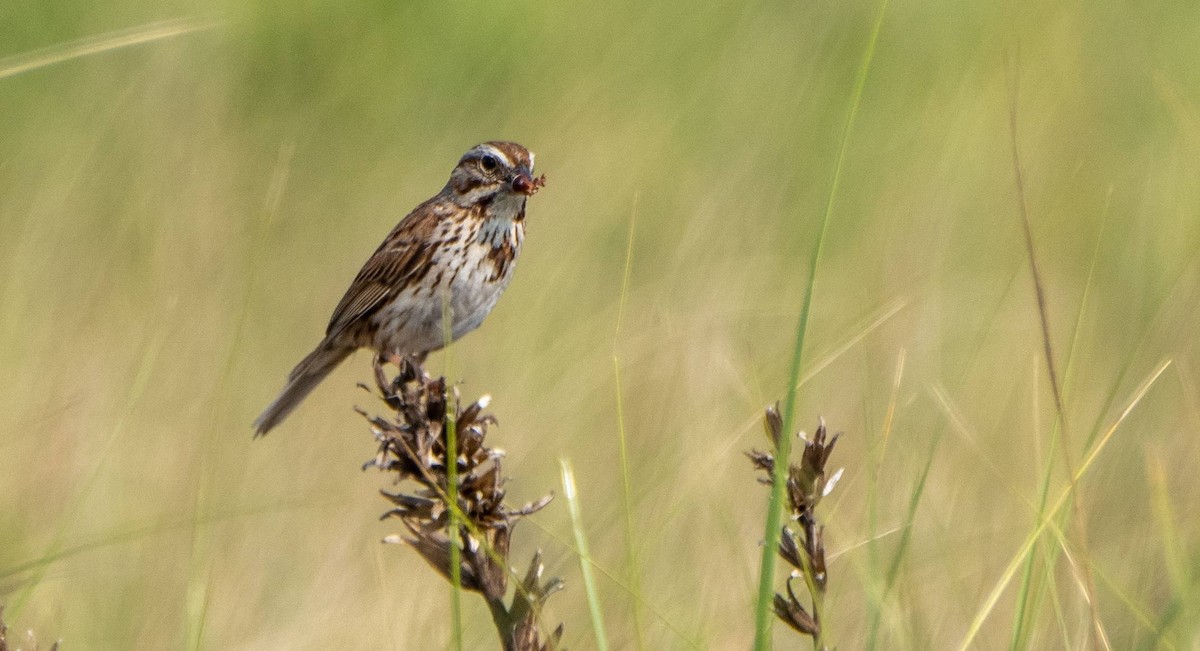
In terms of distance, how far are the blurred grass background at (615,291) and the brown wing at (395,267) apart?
407 mm

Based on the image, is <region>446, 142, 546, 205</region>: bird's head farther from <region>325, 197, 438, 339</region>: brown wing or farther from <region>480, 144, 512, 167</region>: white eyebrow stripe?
<region>325, 197, 438, 339</region>: brown wing

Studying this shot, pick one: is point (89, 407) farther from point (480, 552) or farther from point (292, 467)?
point (480, 552)

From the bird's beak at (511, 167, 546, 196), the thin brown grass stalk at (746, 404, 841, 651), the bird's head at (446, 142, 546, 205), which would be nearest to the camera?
the thin brown grass stalk at (746, 404, 841, 651)

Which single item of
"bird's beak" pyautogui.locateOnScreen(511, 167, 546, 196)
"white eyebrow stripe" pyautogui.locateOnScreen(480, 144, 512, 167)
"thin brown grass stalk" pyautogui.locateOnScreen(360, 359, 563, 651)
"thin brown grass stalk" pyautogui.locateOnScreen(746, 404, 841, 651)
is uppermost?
"white eyebrow stripe" pyautogui.locateOnScreen(480, 144, 512, 167)

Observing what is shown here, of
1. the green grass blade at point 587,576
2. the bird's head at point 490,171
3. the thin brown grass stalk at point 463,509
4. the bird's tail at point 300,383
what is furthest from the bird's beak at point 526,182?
the green grass blade at point 587,576

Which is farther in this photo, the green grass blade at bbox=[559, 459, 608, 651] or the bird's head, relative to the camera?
the bird's head

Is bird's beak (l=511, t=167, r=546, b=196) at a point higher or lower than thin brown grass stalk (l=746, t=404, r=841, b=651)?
higher

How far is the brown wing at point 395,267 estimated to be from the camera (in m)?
4.64

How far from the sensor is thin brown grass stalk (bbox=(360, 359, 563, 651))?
2.00m

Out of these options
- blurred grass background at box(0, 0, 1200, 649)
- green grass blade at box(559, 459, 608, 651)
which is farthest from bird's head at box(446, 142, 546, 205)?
green grass blade at box(559, 459, 608, 651)

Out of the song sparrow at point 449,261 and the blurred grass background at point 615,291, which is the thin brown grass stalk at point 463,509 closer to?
the blurred grass background at point 615,291

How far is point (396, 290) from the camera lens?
4691mm

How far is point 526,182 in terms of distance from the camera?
4129mm

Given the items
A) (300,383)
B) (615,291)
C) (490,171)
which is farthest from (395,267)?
(615,291)
